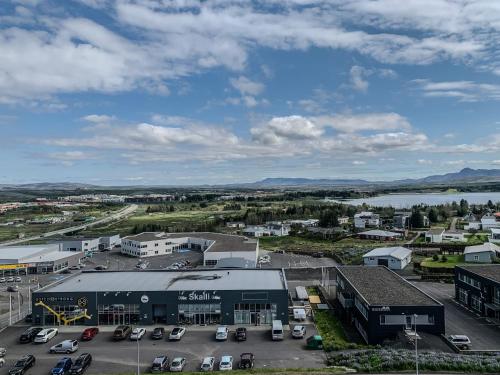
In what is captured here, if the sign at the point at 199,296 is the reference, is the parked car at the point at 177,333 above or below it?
below

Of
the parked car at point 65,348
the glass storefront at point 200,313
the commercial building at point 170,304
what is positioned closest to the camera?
the parked car at point 65,348

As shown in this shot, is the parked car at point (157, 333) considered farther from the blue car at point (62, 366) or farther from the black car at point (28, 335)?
the black car at point (28, 335)

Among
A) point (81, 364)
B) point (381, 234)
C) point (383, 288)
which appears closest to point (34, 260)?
point (81, 364)

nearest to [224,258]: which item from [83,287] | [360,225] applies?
[83,287]

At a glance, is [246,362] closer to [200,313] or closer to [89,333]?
[200,313]

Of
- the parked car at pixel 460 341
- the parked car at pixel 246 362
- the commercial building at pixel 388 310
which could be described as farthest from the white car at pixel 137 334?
the parked car at pixel 460 341

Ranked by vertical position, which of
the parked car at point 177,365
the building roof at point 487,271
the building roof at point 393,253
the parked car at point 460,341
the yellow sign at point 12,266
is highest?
the building roof at point 487,271
